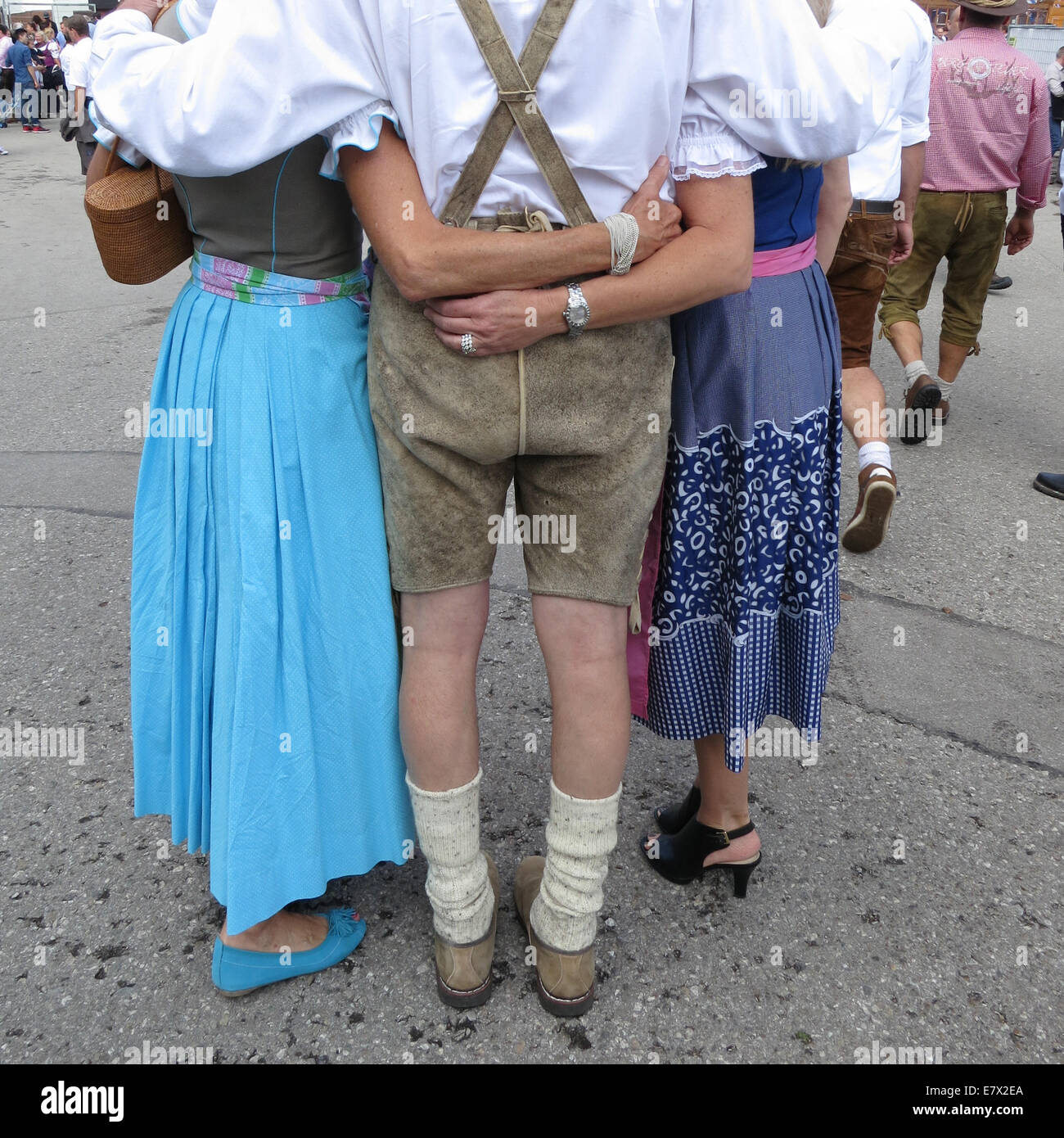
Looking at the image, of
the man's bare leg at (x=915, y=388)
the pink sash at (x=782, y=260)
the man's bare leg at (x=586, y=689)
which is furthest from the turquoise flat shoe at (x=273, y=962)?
the man's bare leg at (x=915, y=388)

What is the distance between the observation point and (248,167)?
1.45 m

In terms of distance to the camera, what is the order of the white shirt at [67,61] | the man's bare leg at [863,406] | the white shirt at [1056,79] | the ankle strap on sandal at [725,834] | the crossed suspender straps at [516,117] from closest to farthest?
the crossed suspender straps at [516,117] < the ankle strap on sandal at [725,834] < the man's bare leg at [863,406] < the white shirt at [1056,79] < the white shirt at [67,61]

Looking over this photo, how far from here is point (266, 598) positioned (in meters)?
1.72

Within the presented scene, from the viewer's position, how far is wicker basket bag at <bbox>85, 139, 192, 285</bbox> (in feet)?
5.36

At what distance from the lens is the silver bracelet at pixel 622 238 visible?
1466 mm

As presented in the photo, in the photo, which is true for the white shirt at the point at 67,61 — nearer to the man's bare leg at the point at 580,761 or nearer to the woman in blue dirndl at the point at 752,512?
the woman in blue dirndl at the point at 752,512

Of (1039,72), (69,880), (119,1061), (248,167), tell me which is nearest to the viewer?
(248,167)

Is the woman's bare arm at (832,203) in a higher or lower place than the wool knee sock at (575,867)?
higher

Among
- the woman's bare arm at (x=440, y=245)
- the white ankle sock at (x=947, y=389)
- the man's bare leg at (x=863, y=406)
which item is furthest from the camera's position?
the white ankle sock at (x=947, y=389)

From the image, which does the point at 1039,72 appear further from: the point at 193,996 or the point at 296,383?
the point at 193,996

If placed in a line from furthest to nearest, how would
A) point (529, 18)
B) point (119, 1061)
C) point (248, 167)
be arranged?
point (119, 1061) < point (248, 167) < point (529, 18)

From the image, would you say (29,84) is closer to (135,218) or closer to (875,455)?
(875,455)
